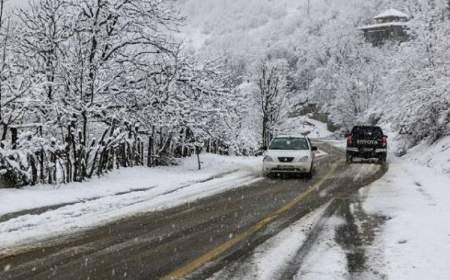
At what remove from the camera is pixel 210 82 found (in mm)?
23281

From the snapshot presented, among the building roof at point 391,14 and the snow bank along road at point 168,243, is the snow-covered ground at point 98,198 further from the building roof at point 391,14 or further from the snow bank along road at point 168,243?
the building roof at point 391,14

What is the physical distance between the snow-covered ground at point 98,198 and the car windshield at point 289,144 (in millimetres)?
1668

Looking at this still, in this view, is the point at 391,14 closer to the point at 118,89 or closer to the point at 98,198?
the point at 118,89

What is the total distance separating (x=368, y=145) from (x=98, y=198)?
773 inches

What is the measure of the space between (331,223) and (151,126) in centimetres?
1230

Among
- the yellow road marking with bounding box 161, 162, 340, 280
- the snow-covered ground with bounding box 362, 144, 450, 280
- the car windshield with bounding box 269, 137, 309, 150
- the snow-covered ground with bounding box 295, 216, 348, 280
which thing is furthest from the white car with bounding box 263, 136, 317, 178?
the snow-covered ground with bounding box 295, 216, 348, 280

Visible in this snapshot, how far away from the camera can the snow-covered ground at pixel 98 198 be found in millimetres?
9682

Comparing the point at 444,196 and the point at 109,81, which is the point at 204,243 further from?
the point at 109,81

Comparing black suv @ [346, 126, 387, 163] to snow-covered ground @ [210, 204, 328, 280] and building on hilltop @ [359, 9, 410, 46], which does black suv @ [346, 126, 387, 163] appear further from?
building on hilltop @ [359, 9, 410, 46]

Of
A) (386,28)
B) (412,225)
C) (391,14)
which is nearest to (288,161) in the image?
(412,225)

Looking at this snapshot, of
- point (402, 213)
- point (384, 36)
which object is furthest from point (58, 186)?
point (384, 36)

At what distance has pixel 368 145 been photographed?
2994cm

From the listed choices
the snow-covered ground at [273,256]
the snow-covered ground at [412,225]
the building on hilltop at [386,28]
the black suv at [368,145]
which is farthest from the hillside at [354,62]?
the snow-covered ground at [273,256]

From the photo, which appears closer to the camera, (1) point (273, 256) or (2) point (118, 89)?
(1) point (273, 256)
